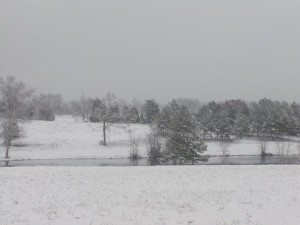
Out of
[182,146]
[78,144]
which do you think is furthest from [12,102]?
[182,146]

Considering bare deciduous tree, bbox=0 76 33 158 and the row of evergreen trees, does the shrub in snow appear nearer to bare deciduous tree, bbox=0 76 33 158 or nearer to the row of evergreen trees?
bare deciduous tree, bbox=0 76 33 158

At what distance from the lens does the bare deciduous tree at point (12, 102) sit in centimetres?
5816

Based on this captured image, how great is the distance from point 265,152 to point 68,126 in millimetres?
55278

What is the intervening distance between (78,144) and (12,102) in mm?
23482

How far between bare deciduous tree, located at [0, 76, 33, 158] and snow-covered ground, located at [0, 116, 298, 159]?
617 cm

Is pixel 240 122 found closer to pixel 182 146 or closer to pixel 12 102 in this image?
pixel 182 146
